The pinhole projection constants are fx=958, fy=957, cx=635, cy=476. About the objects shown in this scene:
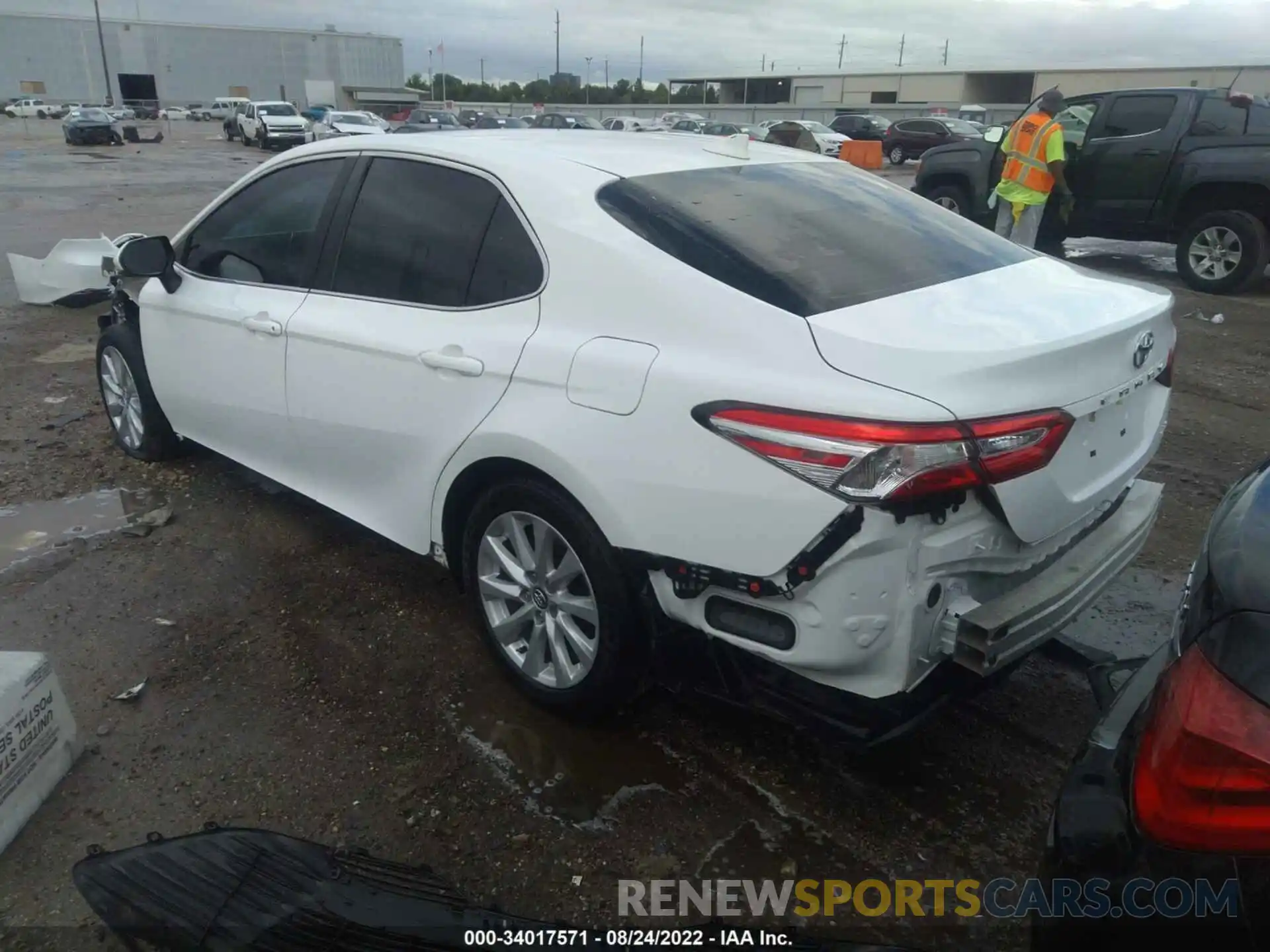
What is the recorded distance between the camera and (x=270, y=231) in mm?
3844

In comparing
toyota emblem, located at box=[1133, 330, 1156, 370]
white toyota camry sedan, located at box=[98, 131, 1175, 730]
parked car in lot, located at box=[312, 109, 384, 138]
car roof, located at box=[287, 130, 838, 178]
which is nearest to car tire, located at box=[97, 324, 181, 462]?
white toyota camry sedan, located at box=[98, 131, 1175, 730]

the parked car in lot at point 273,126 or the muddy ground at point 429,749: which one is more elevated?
the parked car in lot at point 273,126

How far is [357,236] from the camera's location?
11.2ft

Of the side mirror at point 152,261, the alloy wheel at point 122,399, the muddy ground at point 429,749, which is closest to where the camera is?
the muddy ground at point 429,749

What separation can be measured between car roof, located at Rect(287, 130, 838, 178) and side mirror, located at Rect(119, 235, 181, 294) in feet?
3.09

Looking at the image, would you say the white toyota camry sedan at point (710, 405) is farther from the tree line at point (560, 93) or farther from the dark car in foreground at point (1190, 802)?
the tree line at point (560, 93)

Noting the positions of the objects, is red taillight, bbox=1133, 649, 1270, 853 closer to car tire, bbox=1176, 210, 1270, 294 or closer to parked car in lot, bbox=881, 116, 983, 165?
car tire, bbox=1176, 210, 1270, 294

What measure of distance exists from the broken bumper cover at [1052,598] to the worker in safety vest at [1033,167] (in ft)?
22.8

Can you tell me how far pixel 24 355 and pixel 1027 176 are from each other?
28.7 ft

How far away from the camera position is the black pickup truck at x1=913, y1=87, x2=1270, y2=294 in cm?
905

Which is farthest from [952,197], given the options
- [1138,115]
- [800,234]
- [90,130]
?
[90,130]

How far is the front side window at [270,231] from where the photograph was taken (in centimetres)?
361

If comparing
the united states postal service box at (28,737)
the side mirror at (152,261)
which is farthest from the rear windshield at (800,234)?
the side mirror at (152,261)

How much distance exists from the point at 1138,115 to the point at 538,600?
31.9 ft
